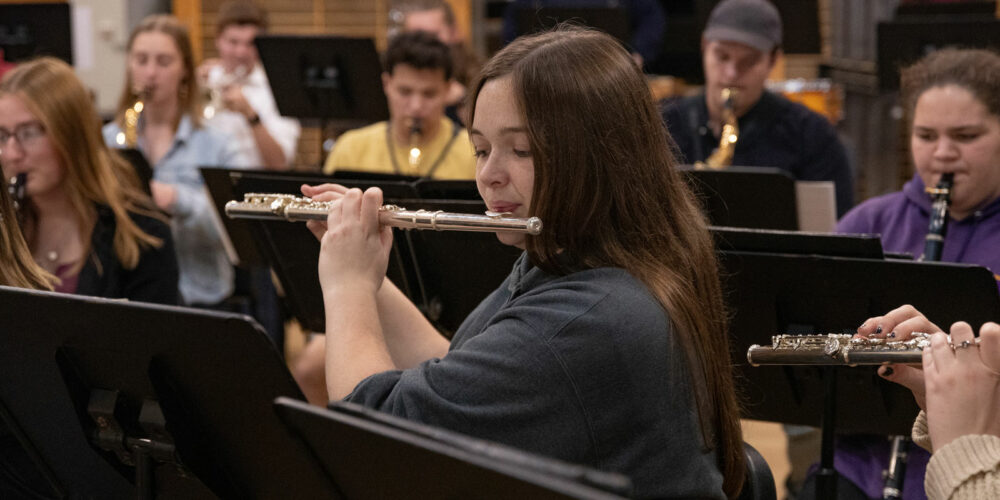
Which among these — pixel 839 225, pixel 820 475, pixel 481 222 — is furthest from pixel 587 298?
pixel 839 225

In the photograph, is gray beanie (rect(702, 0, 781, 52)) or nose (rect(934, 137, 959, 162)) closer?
nose (rect(934, 137, 959, 162))

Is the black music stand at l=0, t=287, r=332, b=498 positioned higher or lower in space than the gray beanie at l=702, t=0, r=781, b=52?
lower

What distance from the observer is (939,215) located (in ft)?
8.35

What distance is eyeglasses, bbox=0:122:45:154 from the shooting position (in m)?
2.76

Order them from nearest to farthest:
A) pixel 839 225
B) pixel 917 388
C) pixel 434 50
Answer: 1. pixel 917 388
2. pixel 839 225
3. pixel 434 50

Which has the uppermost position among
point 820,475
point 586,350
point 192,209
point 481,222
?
point 481,222

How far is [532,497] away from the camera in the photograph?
1.01 metres

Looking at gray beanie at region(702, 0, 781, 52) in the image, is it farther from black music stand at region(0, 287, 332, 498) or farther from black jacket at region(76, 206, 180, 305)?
black music stand at region(0, 287, 332, 498)

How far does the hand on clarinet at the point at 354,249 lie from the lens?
166 cm

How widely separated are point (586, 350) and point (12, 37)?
13.5ft

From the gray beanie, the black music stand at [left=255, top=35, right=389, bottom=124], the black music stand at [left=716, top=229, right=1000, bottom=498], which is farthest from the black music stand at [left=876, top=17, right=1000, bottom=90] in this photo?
the black music stand at [left=716, top=229, right=1000, bottom=498]

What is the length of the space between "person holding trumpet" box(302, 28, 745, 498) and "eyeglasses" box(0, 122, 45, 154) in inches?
59.0

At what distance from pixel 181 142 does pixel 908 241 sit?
2.72m

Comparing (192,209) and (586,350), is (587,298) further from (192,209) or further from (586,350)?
(192,209)
